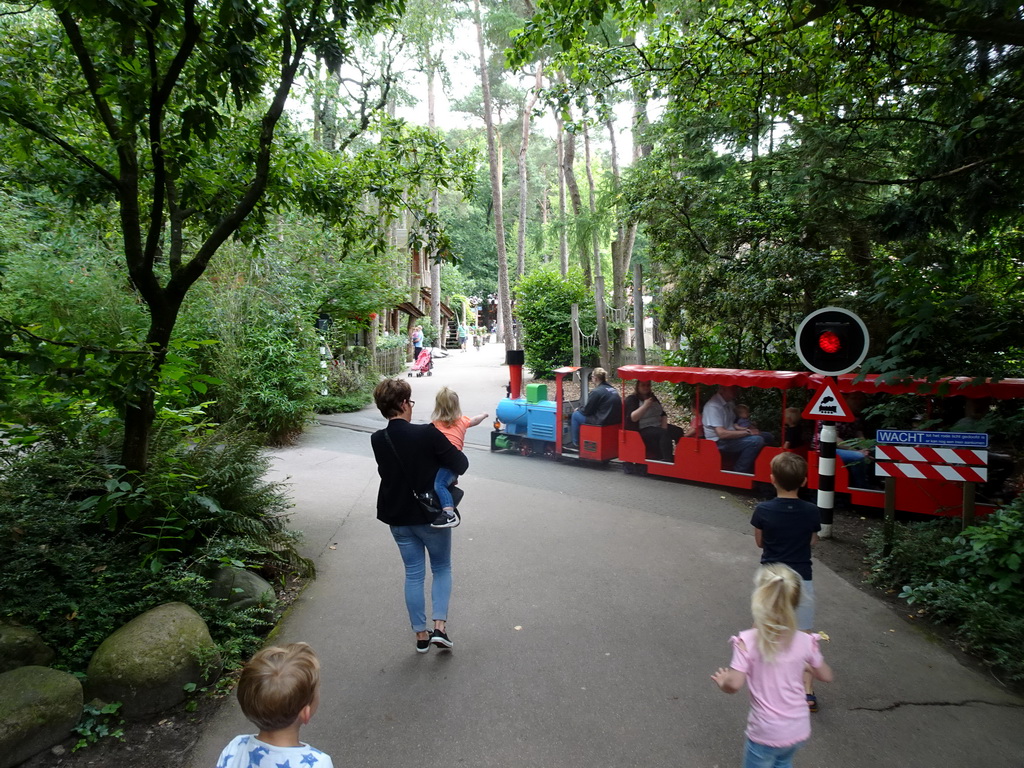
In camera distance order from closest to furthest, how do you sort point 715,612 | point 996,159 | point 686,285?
1. point 715,612
2. point 996,159
3. point 686,285

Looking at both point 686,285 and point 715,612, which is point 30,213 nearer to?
point 686,285

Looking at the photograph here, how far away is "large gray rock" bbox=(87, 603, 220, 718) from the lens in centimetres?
351

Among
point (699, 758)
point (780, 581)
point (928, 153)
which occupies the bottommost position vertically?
point (699, 758)

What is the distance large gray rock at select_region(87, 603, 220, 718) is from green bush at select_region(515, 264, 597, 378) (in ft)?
56.2

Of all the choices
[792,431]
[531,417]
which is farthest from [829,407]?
[531,417]

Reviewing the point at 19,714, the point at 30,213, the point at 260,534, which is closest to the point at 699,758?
the point at 19,714

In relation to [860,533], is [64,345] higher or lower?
higher

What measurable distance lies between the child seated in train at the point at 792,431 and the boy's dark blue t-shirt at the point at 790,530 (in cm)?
449

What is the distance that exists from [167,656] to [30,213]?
12.2m

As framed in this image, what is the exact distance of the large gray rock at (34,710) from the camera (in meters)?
3.01

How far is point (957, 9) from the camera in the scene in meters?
4.96

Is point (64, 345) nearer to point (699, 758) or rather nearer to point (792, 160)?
point (699, 758)

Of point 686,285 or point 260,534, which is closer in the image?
point 260,534

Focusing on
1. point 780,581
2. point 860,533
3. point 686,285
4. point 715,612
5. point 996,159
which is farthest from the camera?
point 686,285
